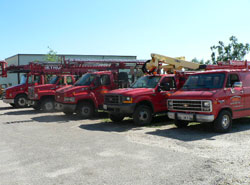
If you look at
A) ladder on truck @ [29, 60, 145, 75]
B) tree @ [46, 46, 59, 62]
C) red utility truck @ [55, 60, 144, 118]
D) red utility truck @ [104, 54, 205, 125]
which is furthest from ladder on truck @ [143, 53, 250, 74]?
tree @ [46, 46, 59, 62]

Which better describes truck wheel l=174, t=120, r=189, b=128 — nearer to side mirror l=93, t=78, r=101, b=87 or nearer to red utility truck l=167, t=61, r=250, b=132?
red utility truck l=167, t=61, r=250, b=132

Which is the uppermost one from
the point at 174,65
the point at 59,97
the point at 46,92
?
the point at 174,65

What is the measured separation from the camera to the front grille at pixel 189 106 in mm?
7879

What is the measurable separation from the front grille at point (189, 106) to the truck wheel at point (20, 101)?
11685 mm

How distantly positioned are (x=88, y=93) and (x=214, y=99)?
6104mm

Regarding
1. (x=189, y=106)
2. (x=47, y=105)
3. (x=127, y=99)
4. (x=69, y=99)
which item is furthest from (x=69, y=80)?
(x=189, y=106)

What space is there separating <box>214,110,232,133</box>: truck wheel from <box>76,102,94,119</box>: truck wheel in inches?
239

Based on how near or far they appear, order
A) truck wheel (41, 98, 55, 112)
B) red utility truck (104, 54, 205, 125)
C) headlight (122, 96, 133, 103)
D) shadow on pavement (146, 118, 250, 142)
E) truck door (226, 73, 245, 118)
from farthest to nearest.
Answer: truck wheel (41, 98, 55, 112), red utility truck (104, 54, 205, 125), headlight (122, 96, 133, 103), truck door (226, 73, 245, 118), shadow on pavement (146, 118, 250, 142)

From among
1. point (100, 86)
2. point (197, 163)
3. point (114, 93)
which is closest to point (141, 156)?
point (197, 163)

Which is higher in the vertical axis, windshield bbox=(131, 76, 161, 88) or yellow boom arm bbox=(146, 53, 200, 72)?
yellow boom arm bbox=(146, 53, 200, 72)

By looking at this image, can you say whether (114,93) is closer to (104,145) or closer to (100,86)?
(100,86)

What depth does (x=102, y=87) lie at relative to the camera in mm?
12359

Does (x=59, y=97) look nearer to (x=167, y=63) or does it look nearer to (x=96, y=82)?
(x=96, y=82)

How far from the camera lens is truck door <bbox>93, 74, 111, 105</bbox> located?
12.3m
